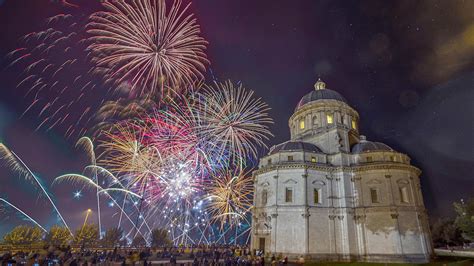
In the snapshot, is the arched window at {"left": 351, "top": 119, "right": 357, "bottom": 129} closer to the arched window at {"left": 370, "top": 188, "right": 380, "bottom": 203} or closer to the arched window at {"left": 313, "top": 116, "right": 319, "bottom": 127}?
the arched window at {"left": 313, "top": 116, "right": 319, "bottom": 127}

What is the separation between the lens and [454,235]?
68750 mm

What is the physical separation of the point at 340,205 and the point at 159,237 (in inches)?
1485

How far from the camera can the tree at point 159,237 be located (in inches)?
2169

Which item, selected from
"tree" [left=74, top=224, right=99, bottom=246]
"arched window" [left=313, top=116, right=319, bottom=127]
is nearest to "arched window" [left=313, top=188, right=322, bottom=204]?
"arched window" [left=313, top=116, right=319, bottom=127]

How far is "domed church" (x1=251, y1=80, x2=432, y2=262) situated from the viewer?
108 ft

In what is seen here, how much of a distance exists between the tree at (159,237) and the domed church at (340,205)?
87.3 feet

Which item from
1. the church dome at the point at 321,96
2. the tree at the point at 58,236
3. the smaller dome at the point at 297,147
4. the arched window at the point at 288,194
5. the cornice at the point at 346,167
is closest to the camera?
the cornice at the point at 346,167

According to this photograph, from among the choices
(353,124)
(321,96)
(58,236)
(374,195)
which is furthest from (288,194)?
(58,236)

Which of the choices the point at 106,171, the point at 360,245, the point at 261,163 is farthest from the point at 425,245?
the point at 106,171

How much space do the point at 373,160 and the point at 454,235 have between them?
52.9 m

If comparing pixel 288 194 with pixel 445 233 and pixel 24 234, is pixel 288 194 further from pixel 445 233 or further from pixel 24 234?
pixel 445 233

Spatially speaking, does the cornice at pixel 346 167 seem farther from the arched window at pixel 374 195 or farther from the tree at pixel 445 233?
the tree at pixel 445 233

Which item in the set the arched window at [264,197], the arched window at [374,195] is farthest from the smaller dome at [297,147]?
the arched window at [374,195]

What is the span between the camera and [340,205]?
3584 centimetres
